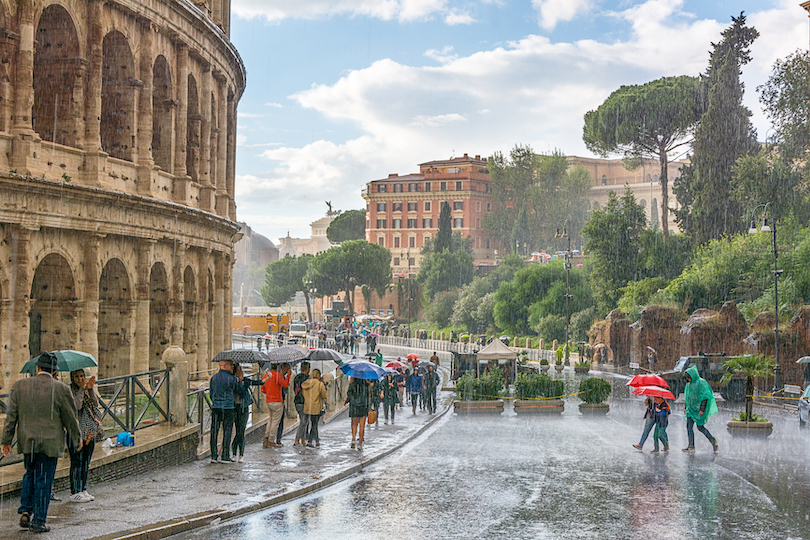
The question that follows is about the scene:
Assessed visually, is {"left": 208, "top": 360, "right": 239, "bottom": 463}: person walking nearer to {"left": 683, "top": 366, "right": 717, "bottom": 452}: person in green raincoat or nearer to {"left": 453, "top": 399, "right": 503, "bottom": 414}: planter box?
{"left": 683, "top": 366, "right": 717, "bottom": 452}: person in green raincoat

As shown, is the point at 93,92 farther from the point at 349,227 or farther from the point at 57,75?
the point at 349,227

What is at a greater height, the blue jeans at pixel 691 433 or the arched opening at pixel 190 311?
the arched opening at pixel 190 311

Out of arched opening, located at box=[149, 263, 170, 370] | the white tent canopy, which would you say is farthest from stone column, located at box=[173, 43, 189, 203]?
the white tent canopy

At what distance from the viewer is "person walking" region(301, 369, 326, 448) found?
16.6 m

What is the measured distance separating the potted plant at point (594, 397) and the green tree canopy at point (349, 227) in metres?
114

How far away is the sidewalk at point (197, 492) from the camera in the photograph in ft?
32.1

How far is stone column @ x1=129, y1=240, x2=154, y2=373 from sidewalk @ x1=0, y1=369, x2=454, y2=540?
31.4ft

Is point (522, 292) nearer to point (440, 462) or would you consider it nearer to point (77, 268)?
point (77, 268)

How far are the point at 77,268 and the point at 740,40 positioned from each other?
48.1m

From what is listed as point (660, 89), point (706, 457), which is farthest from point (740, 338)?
point (660, 89)

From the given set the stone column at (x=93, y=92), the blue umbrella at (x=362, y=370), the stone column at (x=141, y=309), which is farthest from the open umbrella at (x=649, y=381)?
the stone column at (x=141, y=309)

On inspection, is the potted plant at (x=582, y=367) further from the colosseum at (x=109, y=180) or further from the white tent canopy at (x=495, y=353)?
the colosseum at (x=109, y=180)

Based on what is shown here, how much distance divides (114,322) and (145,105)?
6.02 m

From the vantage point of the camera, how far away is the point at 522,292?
7419 cm
